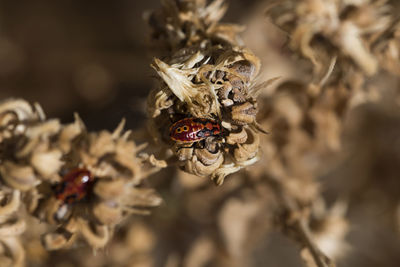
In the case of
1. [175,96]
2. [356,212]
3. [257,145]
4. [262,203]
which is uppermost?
[175,96]

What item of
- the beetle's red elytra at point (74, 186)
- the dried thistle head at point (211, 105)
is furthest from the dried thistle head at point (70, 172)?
the dried thistle head at point (211, 105)

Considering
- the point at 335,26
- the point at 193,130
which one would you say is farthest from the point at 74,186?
the point at 335,26

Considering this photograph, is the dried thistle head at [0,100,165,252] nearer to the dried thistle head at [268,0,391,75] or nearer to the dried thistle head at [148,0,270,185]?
the dried thistle head at [148,0,270,185]

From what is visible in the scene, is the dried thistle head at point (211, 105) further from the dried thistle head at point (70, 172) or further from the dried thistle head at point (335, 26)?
the dried thistle head at point (335, 26)

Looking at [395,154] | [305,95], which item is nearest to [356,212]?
[395,154]

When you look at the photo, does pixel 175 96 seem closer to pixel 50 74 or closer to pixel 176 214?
pixel 176 214

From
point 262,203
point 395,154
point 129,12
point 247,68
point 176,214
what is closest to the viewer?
point 247,68

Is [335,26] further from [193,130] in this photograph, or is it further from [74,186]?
[74,186]
